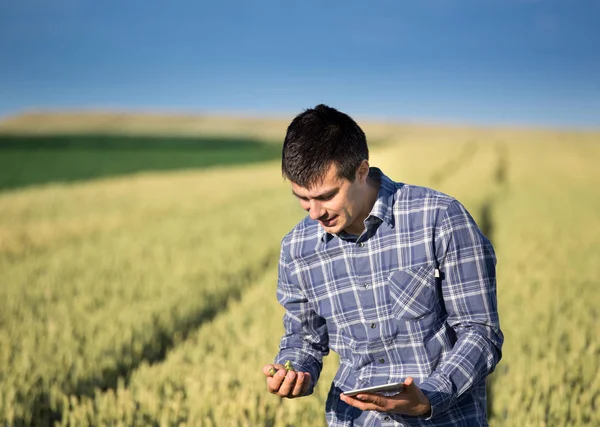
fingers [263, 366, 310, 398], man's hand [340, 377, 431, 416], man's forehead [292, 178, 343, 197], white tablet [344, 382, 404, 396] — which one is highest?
man's forehead [292, 178, 343, 197]

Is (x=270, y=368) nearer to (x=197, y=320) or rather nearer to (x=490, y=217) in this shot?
(x=197, y=320)

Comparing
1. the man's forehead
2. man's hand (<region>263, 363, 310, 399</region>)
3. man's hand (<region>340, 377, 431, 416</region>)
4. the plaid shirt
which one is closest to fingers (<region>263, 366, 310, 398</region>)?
man's hand (<region>263, 363, 310, 399</region>)

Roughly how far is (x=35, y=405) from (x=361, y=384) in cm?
292

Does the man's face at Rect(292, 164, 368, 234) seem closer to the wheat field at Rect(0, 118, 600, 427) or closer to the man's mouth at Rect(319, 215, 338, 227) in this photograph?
the man's mouth at Rect(319, 215, 338, 227)

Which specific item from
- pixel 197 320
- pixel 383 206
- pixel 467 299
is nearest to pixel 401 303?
pixel 467 299

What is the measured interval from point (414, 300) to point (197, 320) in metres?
4.90

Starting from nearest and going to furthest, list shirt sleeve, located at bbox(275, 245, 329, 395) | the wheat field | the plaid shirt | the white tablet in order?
the white tablet < the plaid shirt < shirt sleeve, located at bbox(275, 245, 329, 395) < the wheat field

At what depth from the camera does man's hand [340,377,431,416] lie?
1.82 meters

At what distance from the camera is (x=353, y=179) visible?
217cm

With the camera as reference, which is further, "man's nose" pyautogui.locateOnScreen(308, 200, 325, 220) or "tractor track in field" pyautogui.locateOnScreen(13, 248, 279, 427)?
"tractor track in field" pyautogui.locateOnScreen(13, 248, 279, 427)

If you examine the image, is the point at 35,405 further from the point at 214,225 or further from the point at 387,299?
the point at 214,225

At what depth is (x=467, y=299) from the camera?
208 centimetres

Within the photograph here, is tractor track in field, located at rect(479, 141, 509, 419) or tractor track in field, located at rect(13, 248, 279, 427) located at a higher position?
tractor track in field, located at rect(479, 141, 509, 419)

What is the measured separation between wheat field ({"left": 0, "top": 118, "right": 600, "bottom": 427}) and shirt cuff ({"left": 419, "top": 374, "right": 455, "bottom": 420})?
176 cm
